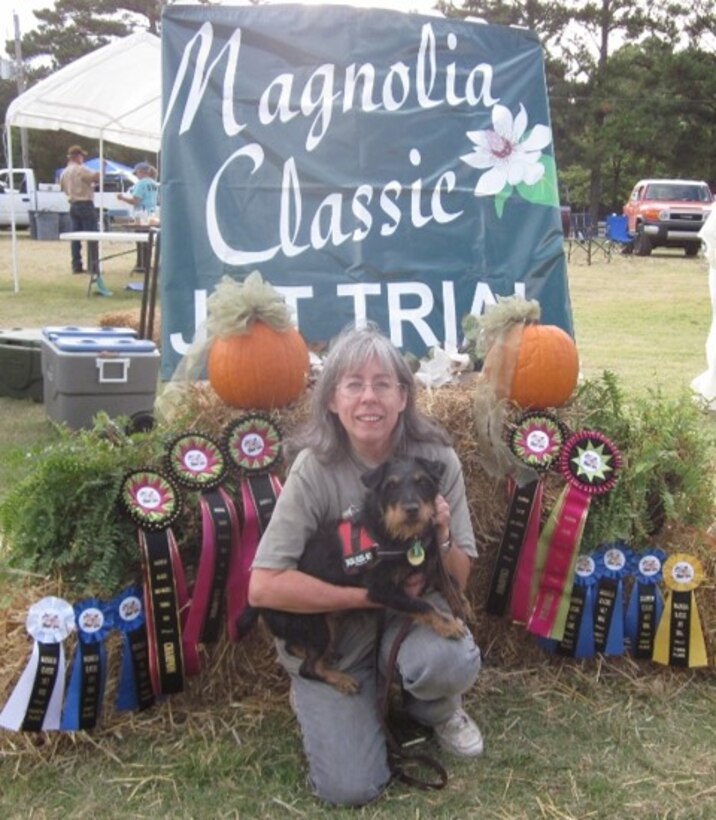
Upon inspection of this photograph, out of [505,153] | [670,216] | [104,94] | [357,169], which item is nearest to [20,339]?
[357,169]

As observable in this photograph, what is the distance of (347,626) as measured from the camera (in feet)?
8.12

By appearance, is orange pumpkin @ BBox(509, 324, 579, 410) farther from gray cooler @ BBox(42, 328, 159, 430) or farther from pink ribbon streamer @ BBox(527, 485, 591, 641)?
gray cooler @ BBox(42, 328, 159, 430)

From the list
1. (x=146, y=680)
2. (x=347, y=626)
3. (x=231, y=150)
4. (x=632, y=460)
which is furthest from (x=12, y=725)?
(x=231, y=150)

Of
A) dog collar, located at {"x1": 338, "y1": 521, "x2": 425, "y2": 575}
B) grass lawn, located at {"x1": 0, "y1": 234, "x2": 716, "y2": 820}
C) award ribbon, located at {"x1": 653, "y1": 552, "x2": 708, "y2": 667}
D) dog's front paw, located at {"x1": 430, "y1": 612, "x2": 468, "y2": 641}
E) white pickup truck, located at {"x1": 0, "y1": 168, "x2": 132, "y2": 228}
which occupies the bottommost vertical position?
grass lawn, located at {"x1": 0, "y1": 234, "x2": 716, "y2": 820}

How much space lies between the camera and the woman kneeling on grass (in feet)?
7.59

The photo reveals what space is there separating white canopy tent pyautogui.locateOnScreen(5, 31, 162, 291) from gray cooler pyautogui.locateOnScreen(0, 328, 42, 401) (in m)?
5.84

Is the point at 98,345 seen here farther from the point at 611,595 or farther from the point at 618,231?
the point at 618,231

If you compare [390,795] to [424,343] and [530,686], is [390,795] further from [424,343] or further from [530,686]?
[424,343]

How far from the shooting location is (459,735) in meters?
2.54

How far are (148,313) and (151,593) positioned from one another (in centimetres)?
603

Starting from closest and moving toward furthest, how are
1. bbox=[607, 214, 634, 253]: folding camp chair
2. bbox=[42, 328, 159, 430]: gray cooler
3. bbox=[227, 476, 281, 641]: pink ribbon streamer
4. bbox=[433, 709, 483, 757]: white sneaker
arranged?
bbox=[433, 709, 483, 757]: white sneaker → bbox=[227, 476, 281, 641]: pink ribbon streamer → bbox=[42, 328, 159, 430]: gray cooler → bbox=[607, 214, 634, 253]: folding camp chair

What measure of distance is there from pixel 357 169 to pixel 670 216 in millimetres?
20644

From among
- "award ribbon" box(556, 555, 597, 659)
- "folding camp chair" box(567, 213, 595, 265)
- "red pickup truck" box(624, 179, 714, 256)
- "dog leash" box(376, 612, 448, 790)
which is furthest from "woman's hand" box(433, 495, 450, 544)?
"red pickup truck" box(624, 179, 714, 256)

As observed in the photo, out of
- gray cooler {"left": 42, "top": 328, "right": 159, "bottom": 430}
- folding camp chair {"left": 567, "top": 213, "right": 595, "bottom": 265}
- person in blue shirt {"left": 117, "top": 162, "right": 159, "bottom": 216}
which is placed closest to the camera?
gray cooler {"left": 42, "top": 328, "right": 159, "bottom": 430}
